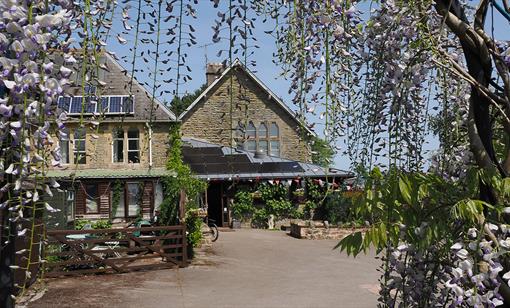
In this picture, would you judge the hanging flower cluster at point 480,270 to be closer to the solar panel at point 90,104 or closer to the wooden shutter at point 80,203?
the solar panel at point 90,104

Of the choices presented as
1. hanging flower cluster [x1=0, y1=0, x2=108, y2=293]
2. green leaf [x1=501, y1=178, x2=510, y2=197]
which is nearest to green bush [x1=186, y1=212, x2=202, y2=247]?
green leaf [x1=501, y1=178, x2=510, y2=197]

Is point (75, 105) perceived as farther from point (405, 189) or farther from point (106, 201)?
point (106, 201)

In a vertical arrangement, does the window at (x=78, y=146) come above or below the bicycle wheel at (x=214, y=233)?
above

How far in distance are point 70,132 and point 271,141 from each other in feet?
78.5

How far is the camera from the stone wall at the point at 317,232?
20.2 m

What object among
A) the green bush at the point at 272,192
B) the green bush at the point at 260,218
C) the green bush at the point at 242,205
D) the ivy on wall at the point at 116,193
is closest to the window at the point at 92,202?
the ivy on wall at the point at 116,193

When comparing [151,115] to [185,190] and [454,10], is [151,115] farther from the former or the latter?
[185,190]

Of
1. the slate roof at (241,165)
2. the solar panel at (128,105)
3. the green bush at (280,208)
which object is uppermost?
the slate roof at (241,165)

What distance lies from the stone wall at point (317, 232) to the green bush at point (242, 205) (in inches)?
128

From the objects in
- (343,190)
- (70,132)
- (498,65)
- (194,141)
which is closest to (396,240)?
(343,190)

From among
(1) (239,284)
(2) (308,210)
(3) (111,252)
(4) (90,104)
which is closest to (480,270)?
(4) (90,104)

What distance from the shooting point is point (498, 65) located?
2758mm

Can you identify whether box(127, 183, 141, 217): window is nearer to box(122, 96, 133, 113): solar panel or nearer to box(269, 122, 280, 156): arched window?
box(269, 122, 280, 156): arched window

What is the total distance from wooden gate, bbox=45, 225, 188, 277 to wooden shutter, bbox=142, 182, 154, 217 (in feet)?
22.1
